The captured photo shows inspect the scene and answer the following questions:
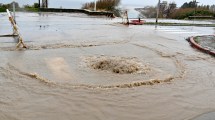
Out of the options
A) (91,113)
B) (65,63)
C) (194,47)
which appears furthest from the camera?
(194,47)

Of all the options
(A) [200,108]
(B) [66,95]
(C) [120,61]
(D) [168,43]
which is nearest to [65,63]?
(C) [120,61]

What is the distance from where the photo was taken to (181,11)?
41.5 meters

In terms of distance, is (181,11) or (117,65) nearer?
(117,65)

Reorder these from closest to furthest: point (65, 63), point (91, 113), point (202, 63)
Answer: point (91, 113), point (65, 63), point (202, 63)

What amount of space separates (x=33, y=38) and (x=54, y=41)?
1.21 metres

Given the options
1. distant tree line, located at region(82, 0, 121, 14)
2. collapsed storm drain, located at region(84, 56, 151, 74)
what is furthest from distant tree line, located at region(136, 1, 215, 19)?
collapsed storm drain, located at region(84, 56, 151, 74)

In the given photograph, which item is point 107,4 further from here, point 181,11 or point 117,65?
point 117,65

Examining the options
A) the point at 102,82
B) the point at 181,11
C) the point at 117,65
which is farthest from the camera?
the point at 181,11

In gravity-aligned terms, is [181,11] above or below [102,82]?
above

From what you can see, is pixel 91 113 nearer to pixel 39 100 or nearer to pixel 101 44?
pixel 39 100

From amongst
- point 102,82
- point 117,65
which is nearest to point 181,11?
point 117,65

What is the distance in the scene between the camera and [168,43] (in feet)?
46.5

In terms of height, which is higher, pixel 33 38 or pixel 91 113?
pixel 33 38

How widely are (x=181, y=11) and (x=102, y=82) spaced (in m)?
36.1
